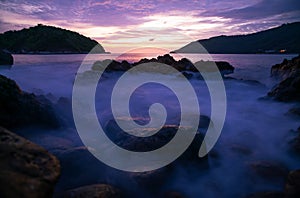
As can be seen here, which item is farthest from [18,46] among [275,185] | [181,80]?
[275,185]

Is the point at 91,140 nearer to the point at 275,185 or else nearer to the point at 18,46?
the point at 275,185

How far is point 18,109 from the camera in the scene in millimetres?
4840

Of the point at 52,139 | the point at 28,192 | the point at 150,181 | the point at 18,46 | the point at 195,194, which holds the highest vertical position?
the point at 18,46

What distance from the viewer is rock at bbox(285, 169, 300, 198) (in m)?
3.06

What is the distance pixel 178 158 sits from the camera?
166 inches

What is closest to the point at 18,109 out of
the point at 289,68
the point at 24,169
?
the point at 24,169

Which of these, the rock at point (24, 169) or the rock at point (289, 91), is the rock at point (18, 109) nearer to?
the rock at point (24, 169)

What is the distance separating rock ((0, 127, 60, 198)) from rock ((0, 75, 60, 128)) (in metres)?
2.59

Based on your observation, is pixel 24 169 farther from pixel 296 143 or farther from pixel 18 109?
pixel 296 143

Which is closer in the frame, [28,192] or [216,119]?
[28,192]

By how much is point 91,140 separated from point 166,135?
1884 millimetres

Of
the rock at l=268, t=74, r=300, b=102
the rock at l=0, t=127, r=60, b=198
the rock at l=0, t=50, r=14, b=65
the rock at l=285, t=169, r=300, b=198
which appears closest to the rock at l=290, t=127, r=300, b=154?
the rock at l=285, t=169, r=300, b=198

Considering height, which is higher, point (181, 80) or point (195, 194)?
point (181, 80)

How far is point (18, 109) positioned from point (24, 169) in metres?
3.26
